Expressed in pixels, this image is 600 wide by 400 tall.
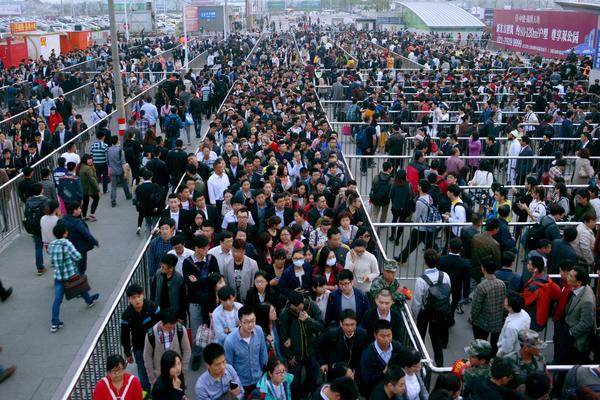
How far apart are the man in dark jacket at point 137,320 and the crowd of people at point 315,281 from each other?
15 mm

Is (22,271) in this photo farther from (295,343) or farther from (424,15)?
(424,15)

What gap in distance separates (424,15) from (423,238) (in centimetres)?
5481

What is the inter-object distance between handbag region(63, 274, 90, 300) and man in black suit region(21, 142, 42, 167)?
6.14 metres

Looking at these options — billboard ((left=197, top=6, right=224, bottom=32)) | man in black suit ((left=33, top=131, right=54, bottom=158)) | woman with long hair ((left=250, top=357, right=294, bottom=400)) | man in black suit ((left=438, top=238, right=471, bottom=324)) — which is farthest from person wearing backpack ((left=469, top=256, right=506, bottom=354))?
billboard ((left=197, top=6, right=224, bottom=32))

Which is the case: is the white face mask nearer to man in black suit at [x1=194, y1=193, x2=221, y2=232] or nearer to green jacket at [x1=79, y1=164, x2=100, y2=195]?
man in black suit at [x1=194, y1=193, x2=221, y2=232]

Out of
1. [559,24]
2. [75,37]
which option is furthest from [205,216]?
[75,37]

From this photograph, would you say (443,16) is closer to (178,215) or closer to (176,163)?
(176,163)

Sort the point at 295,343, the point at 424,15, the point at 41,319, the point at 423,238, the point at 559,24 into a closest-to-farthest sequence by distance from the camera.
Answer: the point at 295,343 → the point at 41,319 → the point at 423,238 → the point at 559,24 → the point at 424,15

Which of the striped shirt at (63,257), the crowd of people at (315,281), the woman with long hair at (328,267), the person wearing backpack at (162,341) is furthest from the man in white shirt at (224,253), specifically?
the striped shirt at (63,257)

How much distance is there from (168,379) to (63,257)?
352 centimetres

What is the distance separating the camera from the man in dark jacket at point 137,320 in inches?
251

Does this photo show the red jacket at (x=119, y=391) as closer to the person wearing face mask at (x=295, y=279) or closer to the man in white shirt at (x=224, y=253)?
the person wearing face mask at (x=295, y=279)

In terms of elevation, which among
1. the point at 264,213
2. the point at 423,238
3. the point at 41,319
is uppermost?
the point at 264,213

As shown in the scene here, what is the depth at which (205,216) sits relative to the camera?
9281 mm
